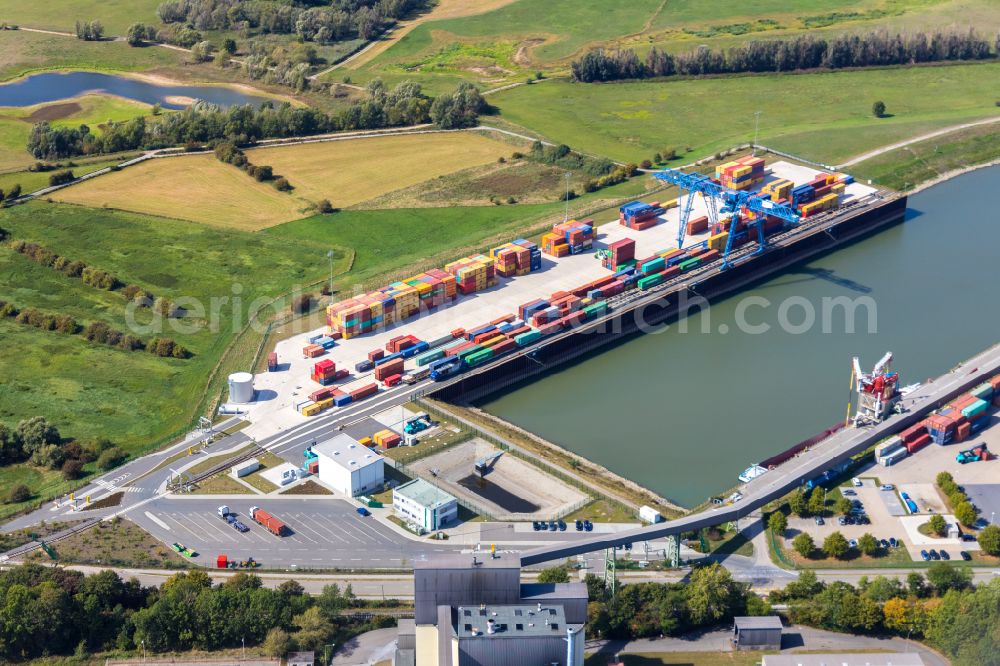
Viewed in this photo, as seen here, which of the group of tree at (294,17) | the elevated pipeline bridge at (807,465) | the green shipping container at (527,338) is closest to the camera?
the elevated pipeline bridge at (807,465)

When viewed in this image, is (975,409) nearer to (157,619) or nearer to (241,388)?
(241,388)

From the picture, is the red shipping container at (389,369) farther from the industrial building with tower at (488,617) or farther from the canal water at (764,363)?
the industrial building with tower at (488,617)

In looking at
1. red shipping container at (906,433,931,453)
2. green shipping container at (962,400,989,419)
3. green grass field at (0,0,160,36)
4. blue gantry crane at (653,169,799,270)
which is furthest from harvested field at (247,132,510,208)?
green shipping container at (962,400,989,419)

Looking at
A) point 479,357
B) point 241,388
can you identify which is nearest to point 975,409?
point 479,357

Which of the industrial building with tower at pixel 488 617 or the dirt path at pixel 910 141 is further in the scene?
the dirt path at pixel 910 141

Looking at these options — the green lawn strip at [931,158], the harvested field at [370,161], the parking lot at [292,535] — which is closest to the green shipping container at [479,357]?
the parking lot at [292,535]

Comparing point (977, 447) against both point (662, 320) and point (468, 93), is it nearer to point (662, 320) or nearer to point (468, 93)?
point (662, 320)
